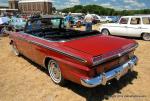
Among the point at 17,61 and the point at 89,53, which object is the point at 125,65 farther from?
the point at 17,61

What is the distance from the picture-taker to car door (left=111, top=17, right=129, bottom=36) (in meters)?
11.8

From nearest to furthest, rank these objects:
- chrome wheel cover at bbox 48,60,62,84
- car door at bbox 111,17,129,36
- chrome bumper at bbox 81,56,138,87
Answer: chrome bumper at bbox 81,56,138,87 < chrome wheel cover at bbox 48,60,62,84 < car door at bbox 111,17,129,36

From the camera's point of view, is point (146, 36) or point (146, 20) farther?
point (146, 36)

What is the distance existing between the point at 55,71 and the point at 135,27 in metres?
7.50

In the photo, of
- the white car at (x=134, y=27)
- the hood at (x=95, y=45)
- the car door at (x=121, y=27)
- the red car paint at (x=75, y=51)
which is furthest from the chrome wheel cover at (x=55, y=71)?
the car door at (x=121, y=27)

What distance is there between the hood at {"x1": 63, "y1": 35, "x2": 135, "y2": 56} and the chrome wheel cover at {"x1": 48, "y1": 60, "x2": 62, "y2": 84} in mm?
668

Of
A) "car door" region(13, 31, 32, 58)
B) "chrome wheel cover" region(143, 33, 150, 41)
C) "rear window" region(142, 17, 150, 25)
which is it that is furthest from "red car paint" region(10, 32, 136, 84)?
"chrome wheel cover" region(143, 33, 150, 41)

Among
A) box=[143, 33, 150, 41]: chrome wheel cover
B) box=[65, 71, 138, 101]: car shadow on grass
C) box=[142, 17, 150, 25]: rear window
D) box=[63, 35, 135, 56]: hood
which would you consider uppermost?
box=[142, 17, 150, 25]: rear window

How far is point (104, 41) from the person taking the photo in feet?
16.4

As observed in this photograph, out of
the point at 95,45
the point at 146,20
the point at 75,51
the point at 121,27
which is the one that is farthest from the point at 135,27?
the point at 75,51

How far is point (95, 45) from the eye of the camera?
4.59 meters

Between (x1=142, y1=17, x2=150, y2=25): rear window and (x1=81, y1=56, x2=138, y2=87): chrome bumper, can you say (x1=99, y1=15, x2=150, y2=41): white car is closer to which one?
(x1=142, y1=17, x2=150, y2=25): rear window

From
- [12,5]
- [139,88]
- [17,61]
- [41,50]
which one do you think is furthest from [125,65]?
[12,5]

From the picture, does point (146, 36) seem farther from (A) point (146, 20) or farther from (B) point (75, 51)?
(B) point (75, 51)
